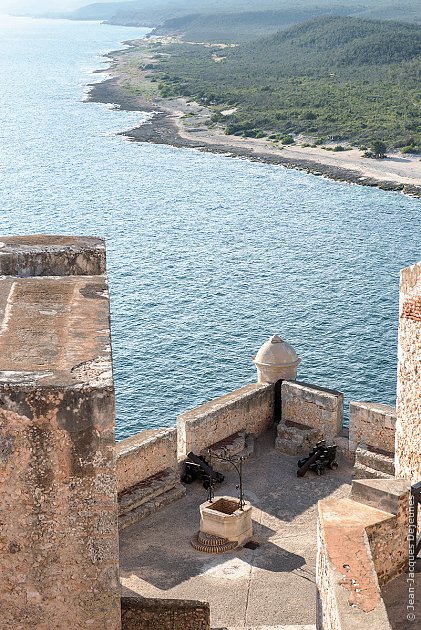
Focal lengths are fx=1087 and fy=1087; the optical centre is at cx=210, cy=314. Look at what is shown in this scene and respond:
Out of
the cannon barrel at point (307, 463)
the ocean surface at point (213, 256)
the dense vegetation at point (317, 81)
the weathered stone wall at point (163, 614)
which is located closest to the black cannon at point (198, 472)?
the cannon barrel at point (307, 463)

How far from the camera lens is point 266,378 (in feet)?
66.9

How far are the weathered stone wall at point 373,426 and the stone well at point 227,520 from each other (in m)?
3.29

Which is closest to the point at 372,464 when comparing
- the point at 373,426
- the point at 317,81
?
the point at 373,426

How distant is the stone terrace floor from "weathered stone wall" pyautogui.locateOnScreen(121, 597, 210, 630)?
2170 millimetres

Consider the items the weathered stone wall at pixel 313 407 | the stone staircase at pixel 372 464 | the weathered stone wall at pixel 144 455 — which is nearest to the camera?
the weathered stone wall at pixel 144 455

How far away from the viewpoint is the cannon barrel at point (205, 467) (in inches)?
712

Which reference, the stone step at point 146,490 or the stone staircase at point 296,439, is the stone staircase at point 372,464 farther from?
the stone step at point 146,490

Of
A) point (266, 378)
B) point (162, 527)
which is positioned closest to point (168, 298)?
point (266, 378)

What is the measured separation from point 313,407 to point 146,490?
12.6 ft

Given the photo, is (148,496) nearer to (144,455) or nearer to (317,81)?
(144,455)

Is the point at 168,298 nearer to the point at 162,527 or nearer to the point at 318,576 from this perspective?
the point at 162,527

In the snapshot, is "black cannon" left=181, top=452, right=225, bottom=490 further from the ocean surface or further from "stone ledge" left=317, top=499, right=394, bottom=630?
the ocean surface

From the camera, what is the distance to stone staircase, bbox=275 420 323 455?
19.3m

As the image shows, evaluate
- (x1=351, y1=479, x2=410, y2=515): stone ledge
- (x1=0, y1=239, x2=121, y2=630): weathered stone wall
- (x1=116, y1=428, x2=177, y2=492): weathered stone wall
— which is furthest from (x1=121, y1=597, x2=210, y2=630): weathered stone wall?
(x1=116, y1=428, x2=177, y2=492): weathered stone wall
